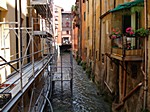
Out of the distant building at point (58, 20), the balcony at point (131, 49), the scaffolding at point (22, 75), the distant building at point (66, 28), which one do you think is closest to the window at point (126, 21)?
the balcony at point (131, 49)

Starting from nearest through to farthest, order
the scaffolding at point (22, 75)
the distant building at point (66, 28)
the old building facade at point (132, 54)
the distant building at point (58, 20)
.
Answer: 1. the scaffolding at point (22, 75)
2. the old building facade at point (132, 54)
3. the distant building at point (58, 20)
4. the distant building at point (66, 28)

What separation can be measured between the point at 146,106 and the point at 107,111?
3884 millimetres

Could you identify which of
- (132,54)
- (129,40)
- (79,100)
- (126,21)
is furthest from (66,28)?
(132,54)

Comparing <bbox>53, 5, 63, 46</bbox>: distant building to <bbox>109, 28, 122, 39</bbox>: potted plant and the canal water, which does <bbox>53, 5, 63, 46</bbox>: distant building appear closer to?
the canal water

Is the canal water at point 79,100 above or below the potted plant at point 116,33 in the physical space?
below

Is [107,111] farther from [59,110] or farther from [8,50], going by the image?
[8,50]

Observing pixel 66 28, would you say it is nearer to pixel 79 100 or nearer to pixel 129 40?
pixel 79 100

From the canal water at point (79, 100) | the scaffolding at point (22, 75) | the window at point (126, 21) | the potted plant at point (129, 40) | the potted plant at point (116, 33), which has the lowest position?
the canal water at point (79, 100)

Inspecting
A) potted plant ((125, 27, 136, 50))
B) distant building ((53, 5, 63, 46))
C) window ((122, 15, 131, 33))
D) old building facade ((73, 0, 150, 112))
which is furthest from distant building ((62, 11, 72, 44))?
potted plant ((125, 27, 136, 50))

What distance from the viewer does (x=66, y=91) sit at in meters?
15.1

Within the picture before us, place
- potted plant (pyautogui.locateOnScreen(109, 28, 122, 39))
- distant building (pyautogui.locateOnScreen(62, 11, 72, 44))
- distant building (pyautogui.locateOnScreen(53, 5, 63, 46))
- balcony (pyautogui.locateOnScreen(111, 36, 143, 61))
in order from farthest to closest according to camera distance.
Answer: distant building (pyautogui.locateOnScreen(62, 11, 72, 44)) < distant building (pyautogui.locateOnScreen(53, 5, 63, 46)) < potted plant (pyautogui.locateOnScreen(109, 28, 122, 39)) < balcony (pyautogui.locateOnScreen(111, 36, 143, 61))

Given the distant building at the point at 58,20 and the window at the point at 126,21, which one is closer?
the window at the point at 126,21

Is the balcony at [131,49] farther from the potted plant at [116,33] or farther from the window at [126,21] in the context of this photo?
the window at [126,21]

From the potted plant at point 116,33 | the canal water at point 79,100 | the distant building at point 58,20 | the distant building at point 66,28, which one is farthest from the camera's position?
the distant building at point 66,28
